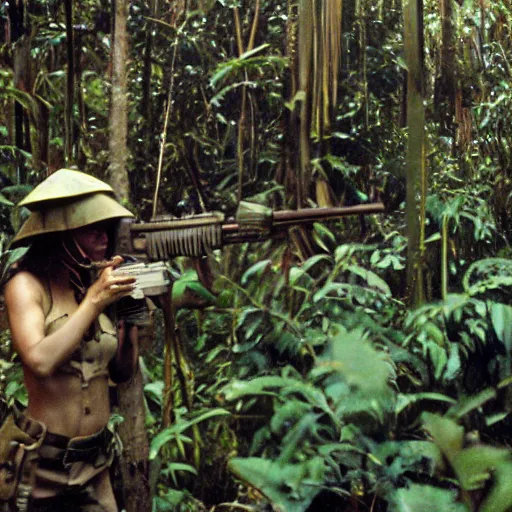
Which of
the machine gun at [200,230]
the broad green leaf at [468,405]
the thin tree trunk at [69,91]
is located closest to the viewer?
the machine gun at [200,230]

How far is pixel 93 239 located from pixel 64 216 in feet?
0.42

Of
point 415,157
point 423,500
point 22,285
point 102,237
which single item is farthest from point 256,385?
point 415,157

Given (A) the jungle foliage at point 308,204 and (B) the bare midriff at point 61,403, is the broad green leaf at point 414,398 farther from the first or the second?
(B) the bare midriff at point 61,403

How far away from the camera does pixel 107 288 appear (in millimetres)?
2229

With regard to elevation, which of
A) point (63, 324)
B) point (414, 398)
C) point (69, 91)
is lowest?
point (414, 398)

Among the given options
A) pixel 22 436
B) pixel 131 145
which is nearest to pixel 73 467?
pixel 22 436

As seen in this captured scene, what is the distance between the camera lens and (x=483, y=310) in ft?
11.5

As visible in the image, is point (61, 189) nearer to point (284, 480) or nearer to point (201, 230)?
point (201, 230)

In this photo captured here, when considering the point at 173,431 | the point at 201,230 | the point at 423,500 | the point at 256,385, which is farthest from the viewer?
the point at 173,431

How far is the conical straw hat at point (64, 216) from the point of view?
2342 mm

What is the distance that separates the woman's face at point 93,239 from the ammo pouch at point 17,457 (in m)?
0.56

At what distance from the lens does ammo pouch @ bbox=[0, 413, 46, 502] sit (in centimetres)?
238

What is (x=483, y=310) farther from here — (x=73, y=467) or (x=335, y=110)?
(x=73, y=467)

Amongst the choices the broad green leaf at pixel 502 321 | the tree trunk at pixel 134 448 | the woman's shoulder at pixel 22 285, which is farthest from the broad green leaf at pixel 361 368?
the woman's shoulder at pixel 22 285
